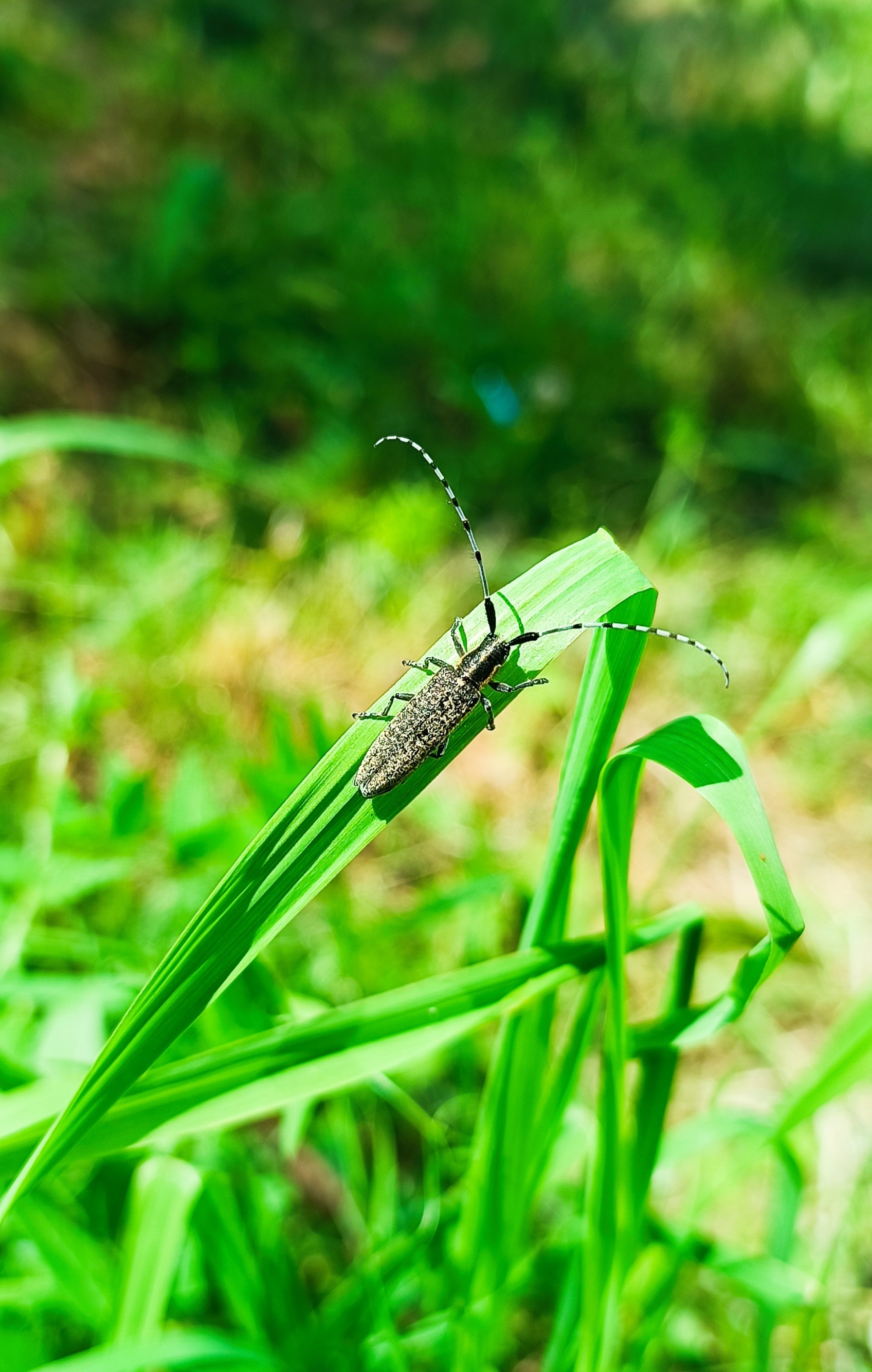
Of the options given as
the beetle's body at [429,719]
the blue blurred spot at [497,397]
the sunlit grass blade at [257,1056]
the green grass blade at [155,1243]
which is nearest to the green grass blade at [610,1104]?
the sunlit grass blade at [257,1056]

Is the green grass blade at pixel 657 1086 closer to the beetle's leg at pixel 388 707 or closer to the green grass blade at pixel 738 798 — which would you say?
the green grass blade at pixel 738 798

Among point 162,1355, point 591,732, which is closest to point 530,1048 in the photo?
point 591,732

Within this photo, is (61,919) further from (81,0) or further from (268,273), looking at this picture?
(81,0)

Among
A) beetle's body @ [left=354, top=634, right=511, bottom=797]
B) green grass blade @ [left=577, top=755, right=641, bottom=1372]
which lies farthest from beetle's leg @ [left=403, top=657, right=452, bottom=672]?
green grass blade @ [left=577, top=755, right=641, bottom=1372]

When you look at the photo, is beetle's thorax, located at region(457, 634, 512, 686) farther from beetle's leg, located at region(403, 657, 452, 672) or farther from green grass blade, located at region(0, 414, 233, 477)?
green grass blade, located at region(0, 414, 233, 477)

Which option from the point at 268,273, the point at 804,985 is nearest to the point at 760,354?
the point at 268,273

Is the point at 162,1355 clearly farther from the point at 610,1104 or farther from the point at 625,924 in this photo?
the point at 625,924

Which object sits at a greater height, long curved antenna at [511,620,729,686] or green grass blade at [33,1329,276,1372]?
long curved antenna at [511,620,729,686]
